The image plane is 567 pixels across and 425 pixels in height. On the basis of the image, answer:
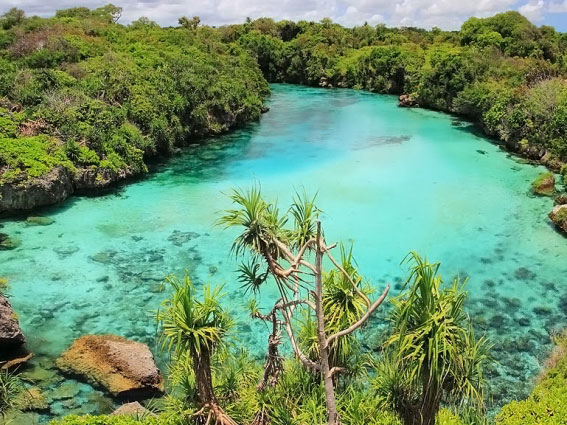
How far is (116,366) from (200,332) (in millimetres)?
6323

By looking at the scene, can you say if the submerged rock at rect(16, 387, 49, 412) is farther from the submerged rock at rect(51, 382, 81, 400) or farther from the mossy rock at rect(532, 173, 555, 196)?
the mossy rock at rect(532, 173, 555, 196)

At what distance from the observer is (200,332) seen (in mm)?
8586

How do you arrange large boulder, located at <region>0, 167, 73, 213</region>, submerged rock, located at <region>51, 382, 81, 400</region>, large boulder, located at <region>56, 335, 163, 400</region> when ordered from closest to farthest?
submerged rock, located at <region>51, 382, 81, 400</region>
large boulder, located at <region>56, 335, 163, 400</region>
large boulder, located at <region>0, 167, 73, 213</region>

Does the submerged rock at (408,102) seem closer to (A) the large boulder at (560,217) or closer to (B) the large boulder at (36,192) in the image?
(A) the large boulder at (560,217)

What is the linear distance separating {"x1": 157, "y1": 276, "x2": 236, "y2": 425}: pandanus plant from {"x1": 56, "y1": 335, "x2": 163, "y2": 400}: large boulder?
4.36m

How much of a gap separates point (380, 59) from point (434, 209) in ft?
146

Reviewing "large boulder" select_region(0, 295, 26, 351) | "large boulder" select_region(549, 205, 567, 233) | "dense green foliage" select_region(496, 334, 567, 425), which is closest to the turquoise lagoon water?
"large boulder" select_region(549, 205, 567, 233)

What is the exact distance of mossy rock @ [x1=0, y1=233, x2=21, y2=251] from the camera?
20.7 metres

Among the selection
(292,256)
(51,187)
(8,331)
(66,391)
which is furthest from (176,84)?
(292,256)

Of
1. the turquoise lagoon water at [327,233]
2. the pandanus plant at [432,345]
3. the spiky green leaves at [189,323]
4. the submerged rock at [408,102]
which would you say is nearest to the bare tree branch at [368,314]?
the pandanus plant at [432,345]

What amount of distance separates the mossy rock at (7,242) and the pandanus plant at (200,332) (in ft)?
48.3

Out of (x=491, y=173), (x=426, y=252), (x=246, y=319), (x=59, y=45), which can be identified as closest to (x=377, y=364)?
(x=246, y=319)

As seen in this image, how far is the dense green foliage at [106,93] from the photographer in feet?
88.1

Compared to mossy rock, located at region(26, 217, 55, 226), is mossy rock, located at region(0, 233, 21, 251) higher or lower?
lower
